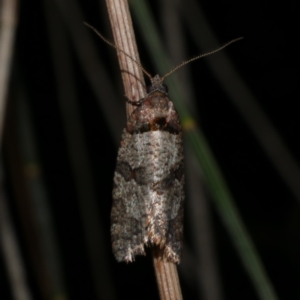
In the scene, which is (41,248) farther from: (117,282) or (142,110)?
(117,282)

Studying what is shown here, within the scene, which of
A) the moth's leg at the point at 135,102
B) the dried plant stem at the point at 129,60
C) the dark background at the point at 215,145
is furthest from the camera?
the dark background at the point at 215,145

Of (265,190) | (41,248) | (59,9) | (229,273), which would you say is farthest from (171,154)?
(265,190)

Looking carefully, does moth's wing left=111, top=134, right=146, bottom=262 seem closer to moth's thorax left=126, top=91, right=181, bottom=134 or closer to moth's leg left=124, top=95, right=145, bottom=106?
moth's thorax left=126, top=91, right=181, bottom=134

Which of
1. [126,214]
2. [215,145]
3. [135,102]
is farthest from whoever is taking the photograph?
[215,145]

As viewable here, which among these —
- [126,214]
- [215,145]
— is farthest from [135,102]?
[215,145]

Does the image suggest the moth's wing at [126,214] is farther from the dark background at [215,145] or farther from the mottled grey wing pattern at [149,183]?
the dark background at [215,145]

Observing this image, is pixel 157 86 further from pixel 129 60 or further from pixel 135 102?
pixel 129 60

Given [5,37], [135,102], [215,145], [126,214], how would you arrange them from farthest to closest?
[215,145]
[5,37]
[126,214]
[135,102]

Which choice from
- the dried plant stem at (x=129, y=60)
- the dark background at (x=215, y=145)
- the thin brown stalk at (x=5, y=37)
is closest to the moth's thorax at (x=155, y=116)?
the dried plant stem at (x=129, y=60)
